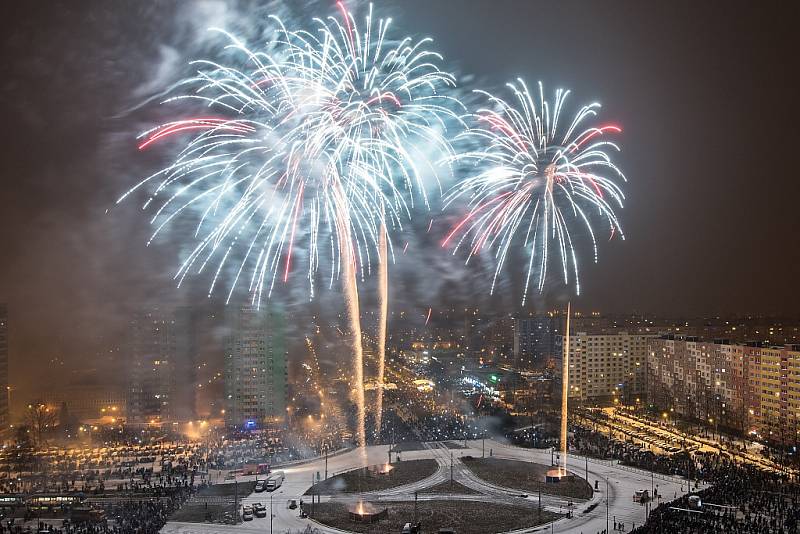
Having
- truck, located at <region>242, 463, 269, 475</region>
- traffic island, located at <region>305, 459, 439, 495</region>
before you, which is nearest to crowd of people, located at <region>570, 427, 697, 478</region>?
traffic island, located at <region>305, 459, 439, 495</region>

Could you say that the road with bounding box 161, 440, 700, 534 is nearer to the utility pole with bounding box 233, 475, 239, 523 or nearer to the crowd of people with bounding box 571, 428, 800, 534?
the utility pole with bounding box 233, 475, 239, 523

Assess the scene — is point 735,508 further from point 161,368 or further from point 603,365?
point 161,368

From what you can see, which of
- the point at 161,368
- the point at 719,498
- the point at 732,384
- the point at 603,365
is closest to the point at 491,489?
the point at 719,498

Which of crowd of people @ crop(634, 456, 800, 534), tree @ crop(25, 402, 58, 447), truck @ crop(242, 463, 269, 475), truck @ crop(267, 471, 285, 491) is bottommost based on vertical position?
tree @ crop(25, 402, 58, 447)

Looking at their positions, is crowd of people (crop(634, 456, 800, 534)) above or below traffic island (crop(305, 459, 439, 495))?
above

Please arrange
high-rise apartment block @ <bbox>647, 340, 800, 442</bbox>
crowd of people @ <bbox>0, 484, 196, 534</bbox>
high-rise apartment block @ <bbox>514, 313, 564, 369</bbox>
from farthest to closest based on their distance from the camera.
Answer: high-rise apartment block @ <bbox>514, 313, 564, 369</bbox> → high-rise apartment block @ <bbox>647, 340, 800, 442</bbox> → crowd of people @ <bbox>0, 484, 196, 534</bbox>

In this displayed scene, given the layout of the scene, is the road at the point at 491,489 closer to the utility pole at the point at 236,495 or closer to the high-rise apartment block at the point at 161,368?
the utility pole at the point at 236,495
